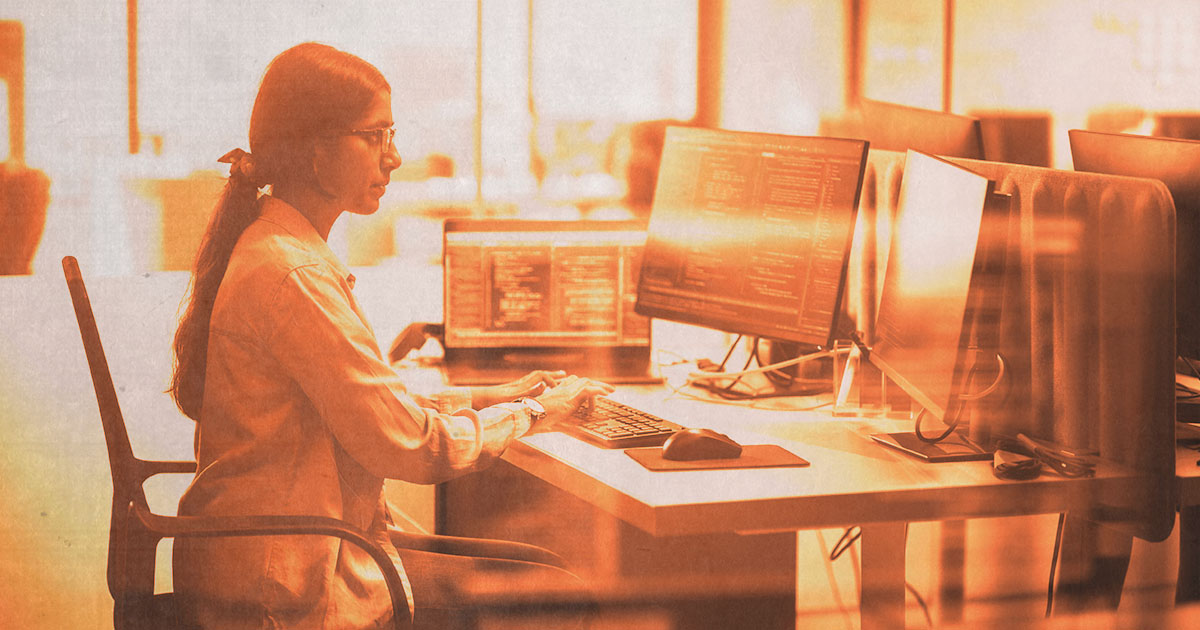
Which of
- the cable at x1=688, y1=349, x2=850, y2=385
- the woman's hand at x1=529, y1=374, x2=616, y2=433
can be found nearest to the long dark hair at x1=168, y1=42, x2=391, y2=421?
the woman's hand at x1=529, y1=374, x2=616, y2=433

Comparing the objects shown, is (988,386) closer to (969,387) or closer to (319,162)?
(969,387)

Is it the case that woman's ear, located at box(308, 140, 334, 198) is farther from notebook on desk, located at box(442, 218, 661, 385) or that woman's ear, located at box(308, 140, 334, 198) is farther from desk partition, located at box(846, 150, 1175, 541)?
desk partition, located at box(846, 150, 1175, 541)

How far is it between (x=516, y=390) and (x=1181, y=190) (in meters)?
1.02

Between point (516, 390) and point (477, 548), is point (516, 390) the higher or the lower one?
the higher one

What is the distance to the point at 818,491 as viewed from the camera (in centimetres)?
138

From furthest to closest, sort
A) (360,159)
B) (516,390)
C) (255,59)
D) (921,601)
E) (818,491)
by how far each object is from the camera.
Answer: (921,601) < (255,59) < (516,390) < (360,159) < (818,491)

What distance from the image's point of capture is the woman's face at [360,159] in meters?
1.48

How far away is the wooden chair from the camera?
1288mm

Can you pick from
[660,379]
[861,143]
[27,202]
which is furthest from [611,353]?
[27,202]

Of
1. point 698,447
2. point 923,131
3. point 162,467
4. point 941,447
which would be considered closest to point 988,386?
point 941,447

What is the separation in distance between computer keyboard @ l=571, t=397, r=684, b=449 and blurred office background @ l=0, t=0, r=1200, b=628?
0.87m

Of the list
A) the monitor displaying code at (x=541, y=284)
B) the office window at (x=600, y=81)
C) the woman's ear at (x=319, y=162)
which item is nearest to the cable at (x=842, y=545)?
the monitor displaying code at (x=541, y=284)

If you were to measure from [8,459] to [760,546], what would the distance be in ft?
4.80

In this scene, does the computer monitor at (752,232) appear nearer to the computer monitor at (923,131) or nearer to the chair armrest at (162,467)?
the computer monitor at (923,131)
